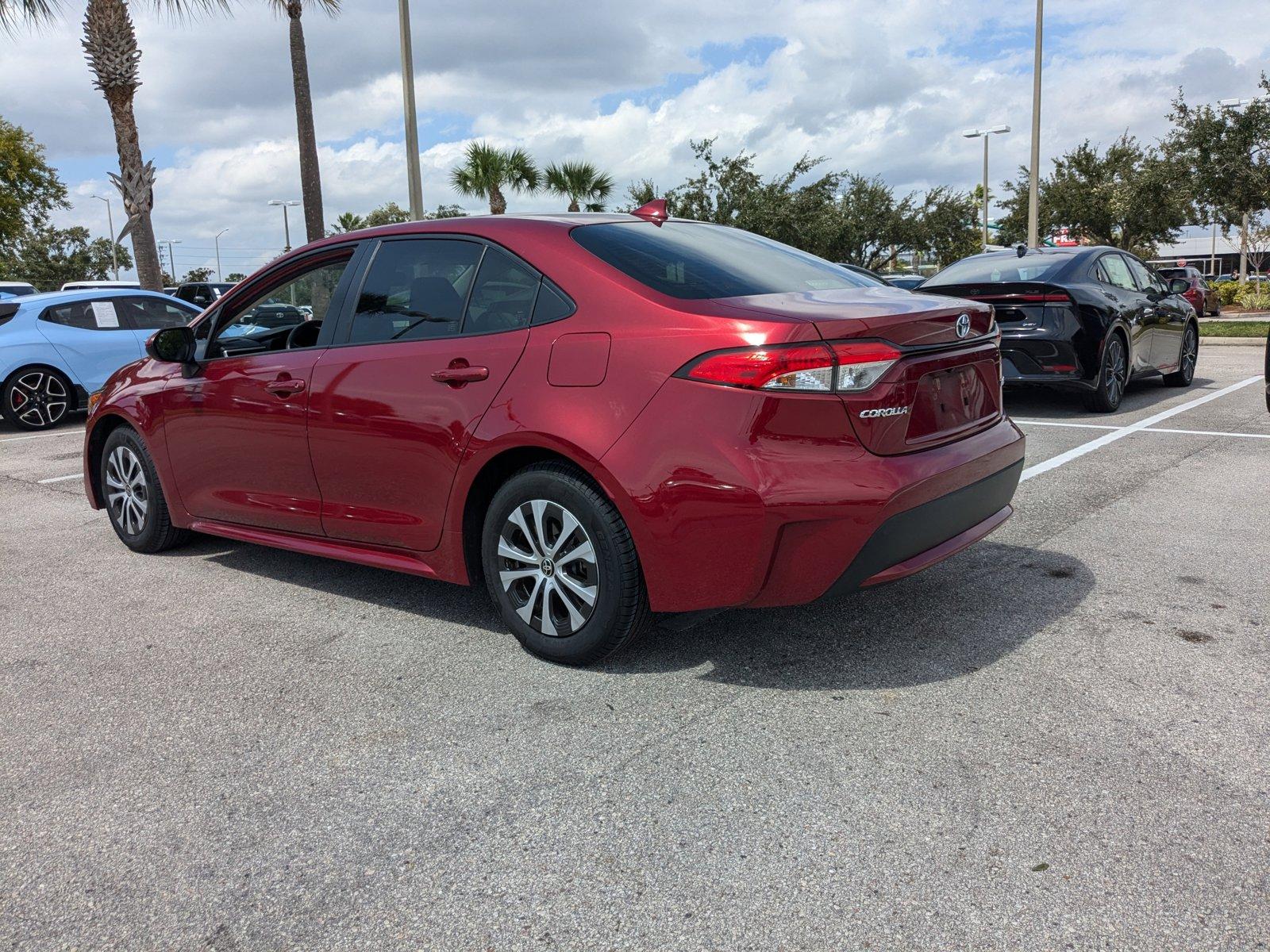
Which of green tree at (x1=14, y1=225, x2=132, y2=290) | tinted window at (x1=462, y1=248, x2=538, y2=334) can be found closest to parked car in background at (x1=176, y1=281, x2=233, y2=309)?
tinted window at (x1=462, y1=248, x2=538, y2=334)

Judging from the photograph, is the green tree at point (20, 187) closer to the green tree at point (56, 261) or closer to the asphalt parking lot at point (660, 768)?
the green tree at point (56, 261)

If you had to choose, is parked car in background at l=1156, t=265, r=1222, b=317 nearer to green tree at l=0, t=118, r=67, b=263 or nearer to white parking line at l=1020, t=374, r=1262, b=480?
white parking line at l=1020, t=374, r=1262, b=480

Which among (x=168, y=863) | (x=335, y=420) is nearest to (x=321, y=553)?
(x=335, y=420)

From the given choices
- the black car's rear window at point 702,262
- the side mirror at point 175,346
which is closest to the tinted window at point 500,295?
the black car's rear window at point 702,262

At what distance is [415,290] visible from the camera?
13.6 feet

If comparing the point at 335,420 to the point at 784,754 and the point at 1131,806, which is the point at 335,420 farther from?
the point at 1131,806

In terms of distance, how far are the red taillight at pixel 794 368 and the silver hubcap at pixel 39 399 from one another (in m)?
10.4

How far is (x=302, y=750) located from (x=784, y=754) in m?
1.42

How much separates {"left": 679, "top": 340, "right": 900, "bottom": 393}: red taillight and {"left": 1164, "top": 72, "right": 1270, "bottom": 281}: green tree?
80.7 ft

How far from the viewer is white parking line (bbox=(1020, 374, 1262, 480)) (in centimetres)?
698

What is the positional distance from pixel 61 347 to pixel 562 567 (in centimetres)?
1007

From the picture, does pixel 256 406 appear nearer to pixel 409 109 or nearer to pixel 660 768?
pixel 660 768

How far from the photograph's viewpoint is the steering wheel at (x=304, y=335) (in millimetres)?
Answer: 4543

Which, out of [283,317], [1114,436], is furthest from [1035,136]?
[283,317]
